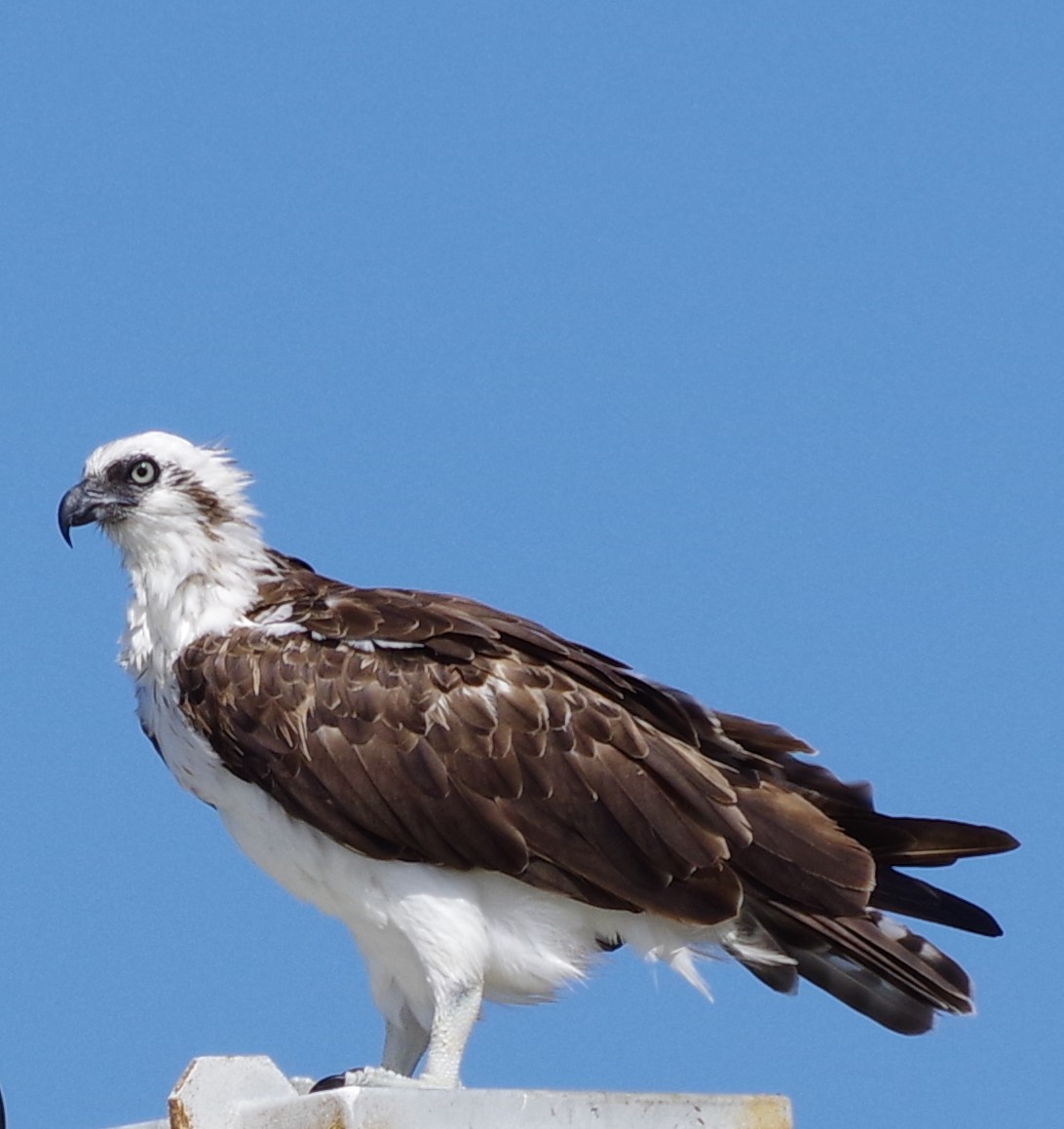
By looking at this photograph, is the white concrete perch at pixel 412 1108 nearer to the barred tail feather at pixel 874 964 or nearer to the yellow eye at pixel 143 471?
the barred tail feather at pixel 874 964

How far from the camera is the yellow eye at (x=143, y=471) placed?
358 inches

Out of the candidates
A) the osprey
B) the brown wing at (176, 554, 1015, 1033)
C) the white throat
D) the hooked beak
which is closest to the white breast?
the osprey

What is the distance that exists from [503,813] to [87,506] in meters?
2.33

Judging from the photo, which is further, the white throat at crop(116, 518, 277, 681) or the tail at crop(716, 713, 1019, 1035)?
the white throat at crop(116, 518, 277, 681)

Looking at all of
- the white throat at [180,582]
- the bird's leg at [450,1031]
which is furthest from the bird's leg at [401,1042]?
the white throat at [180,582]

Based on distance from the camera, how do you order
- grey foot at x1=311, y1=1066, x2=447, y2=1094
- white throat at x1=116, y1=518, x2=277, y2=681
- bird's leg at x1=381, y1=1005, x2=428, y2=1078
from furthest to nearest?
white throat at x1=116, y1=518, x2=277, y2=681 → bird's leg at x1=381, y1=1005, x2=428, y2=1078 → grey foot at x1=311, y1=1066, x2=447, y2=1094

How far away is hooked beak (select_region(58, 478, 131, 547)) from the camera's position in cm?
901

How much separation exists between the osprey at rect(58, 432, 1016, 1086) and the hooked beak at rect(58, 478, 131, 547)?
0.46 m

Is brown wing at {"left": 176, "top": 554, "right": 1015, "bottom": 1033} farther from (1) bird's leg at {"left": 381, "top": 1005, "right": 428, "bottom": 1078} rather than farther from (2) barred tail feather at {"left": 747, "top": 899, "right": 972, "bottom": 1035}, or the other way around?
(1) bird's leg at {"left": 381, "top": 1005, "right": 428, "bottom": 1078}

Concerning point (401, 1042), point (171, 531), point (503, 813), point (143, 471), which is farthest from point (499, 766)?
point (143, 471)

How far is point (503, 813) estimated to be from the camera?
8133mm

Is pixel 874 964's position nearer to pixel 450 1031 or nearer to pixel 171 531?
pixel 450 1031

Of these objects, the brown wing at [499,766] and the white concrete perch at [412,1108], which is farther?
the brown wing at [499,766]

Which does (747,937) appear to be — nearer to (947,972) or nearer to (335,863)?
(947,972)
